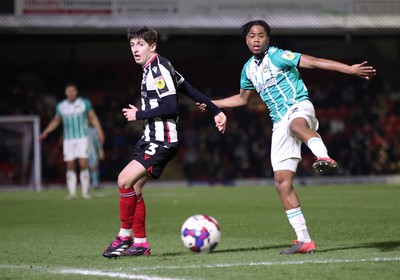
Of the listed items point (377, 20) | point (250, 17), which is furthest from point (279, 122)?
point (377, 20)

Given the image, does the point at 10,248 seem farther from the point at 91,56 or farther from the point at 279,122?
the point at 91,56

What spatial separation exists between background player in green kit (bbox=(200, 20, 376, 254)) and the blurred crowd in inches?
684

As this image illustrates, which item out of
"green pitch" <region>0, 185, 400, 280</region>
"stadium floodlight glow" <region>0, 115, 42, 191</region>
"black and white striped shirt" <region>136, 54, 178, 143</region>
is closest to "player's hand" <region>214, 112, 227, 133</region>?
"black and white striped shirt" <region>136, 54, 178, 143</region>

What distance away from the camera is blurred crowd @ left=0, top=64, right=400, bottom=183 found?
2608 cm

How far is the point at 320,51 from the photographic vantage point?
1192 inches

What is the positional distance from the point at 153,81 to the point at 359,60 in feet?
77.7

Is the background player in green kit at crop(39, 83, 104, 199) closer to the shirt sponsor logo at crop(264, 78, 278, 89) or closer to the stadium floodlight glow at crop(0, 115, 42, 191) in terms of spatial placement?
the stadium floodlight glow at crop(0, 115, 42, 191)

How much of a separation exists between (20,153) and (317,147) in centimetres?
1773

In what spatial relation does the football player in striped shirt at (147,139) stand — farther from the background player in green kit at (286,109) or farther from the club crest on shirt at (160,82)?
the background player in green kit at (286,109)

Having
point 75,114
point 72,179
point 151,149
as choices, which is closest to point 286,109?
point 151,149

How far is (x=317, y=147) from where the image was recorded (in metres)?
7.16

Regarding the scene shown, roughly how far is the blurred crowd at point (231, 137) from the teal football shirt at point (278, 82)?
17336mm

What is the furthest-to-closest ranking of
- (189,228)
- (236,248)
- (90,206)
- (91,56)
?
(91,56)
(90,206)
(236,248)
(189,228)

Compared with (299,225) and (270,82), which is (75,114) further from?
(299,225)
